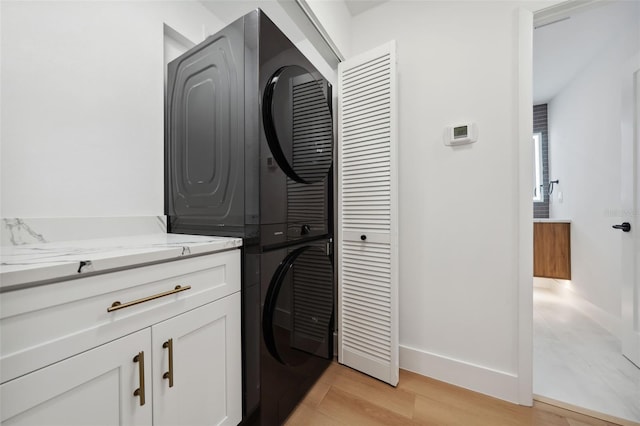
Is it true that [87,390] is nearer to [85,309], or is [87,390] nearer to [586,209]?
[85,309]

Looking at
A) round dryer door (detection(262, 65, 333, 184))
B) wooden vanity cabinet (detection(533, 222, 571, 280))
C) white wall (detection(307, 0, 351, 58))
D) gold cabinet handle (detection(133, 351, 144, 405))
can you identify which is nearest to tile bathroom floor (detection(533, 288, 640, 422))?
wooden vanity cabinet (detection(533, 222, 571, 280))

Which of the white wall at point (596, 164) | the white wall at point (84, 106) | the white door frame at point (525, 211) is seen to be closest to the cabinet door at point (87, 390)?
the white wall at point (84, 106)

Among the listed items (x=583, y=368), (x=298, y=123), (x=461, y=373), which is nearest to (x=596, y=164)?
(x=583, y=368)

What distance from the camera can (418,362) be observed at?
1.78 meters

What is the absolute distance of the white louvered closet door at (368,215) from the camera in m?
1.64

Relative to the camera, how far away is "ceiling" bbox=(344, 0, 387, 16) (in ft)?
6.31

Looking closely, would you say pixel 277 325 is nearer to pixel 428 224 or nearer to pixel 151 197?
pixel 151 197

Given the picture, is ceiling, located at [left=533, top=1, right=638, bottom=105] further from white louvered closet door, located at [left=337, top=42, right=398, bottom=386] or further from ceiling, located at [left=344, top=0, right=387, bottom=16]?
white louvered closet door, located at [left=337, top=42, right=398, bottom=386]

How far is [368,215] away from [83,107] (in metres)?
1.63

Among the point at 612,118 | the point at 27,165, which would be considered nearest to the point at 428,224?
the point at 27,165

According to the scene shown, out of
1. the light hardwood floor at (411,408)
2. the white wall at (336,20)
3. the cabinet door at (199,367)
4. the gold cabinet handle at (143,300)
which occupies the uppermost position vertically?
the white wall at (336,20)

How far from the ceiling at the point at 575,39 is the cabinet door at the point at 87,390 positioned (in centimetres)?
311

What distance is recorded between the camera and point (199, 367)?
96 centimetres

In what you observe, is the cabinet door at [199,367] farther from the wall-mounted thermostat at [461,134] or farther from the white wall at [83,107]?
the wall-mounted thermostat at [461,134]
